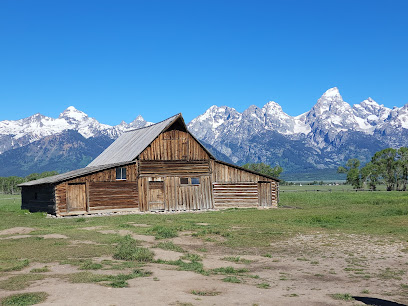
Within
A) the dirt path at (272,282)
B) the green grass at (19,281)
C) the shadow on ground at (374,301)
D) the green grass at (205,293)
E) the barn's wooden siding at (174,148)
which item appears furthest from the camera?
the barn's wooden siding at (174,148)

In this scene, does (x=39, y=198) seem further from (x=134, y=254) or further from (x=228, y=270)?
(x=228, y=270)

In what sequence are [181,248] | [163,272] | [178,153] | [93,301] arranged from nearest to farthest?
[93,301], [163,272], [181,248], [178,153]

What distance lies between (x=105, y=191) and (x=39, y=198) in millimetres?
7601

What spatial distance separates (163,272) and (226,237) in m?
9.43

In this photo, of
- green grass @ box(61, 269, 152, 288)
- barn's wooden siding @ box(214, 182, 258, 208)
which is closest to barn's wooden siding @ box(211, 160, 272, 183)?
barn's wooden siding @ box(214, 182, 258, 208)

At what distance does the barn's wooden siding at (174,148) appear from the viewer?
44.7 meters

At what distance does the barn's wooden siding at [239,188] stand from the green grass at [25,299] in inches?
1406

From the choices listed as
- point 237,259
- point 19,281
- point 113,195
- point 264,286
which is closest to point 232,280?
point 264,286

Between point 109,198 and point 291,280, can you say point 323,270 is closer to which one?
point 291,280

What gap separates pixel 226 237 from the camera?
932 inches

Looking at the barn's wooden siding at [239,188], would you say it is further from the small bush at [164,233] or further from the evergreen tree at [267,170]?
the evergreen tree at [267,170]

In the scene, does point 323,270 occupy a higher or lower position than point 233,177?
lower

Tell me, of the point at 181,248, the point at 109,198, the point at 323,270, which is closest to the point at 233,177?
the point at 109,198

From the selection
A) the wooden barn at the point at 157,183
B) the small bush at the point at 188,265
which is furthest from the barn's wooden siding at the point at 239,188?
the small bush at the point at 188,265
